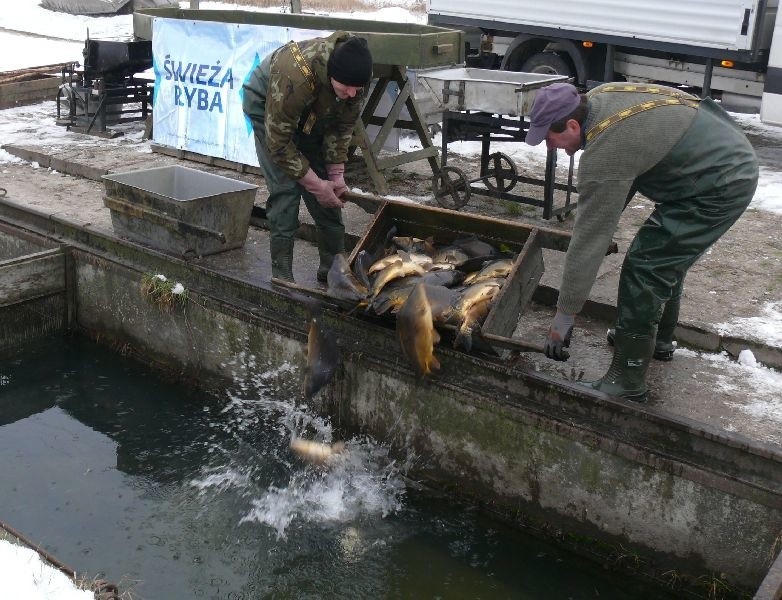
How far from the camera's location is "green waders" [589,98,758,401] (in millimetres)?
4320

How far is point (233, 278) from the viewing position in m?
6.21

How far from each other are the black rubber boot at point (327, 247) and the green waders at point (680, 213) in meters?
2.44

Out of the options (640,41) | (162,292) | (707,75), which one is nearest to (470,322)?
(162,292)

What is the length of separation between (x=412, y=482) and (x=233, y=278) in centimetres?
196

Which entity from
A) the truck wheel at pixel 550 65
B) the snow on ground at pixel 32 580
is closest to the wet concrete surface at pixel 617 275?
the snow on ground at pixel 32 580

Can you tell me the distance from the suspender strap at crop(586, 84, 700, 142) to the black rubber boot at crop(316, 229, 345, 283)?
8.24 ft

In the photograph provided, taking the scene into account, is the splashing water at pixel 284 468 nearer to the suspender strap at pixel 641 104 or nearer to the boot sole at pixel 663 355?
the boot sole at pixel 663 355

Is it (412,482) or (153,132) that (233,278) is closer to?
(412,482)

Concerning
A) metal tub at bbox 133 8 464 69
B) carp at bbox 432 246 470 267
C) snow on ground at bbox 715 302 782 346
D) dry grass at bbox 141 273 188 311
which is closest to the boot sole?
snow on ground at bbox 715 302 782 346

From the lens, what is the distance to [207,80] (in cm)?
979

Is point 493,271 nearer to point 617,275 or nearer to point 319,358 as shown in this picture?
point 319,358

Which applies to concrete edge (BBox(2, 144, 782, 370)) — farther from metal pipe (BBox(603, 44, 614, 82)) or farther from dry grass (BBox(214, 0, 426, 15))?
dry grass (BBox(214, 0, 426, 15))

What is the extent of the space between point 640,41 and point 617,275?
6818 millimetres

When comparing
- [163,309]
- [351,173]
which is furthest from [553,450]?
[351,173]
